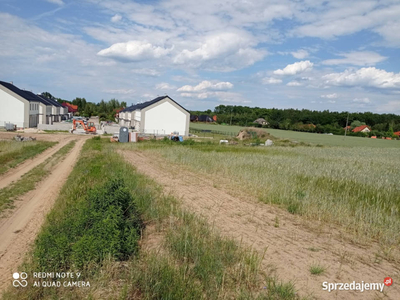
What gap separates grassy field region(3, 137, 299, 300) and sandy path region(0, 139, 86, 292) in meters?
0.38

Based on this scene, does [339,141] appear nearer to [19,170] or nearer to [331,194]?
[331,194]

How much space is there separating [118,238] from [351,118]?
12424 centimetres

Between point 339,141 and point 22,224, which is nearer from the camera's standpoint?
point 22,224

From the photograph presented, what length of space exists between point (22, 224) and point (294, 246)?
654 cm

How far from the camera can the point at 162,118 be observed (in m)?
50.7

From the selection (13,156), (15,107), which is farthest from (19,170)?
(15,107)

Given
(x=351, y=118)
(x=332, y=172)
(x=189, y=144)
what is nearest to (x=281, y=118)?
(x=351, y=118)

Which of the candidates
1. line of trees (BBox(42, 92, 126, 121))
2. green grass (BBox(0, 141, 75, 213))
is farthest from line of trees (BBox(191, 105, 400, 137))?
green grass (BBox(0, 141, 75, 213))

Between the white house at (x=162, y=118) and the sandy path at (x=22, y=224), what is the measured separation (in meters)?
36.5

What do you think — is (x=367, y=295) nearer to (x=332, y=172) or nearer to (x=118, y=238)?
(x=118, y=238)

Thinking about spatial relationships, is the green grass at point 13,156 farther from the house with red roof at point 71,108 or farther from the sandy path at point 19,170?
the house with red roof at point 71,108

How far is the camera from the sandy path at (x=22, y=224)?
592 cm

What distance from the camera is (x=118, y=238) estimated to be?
5539 mm

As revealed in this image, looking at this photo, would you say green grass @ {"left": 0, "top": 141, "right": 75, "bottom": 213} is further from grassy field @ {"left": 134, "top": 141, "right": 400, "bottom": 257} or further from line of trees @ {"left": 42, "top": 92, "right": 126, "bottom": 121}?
line of trees @ {"left": 42, "top": 92, "right": 126, "bottom": 121}
